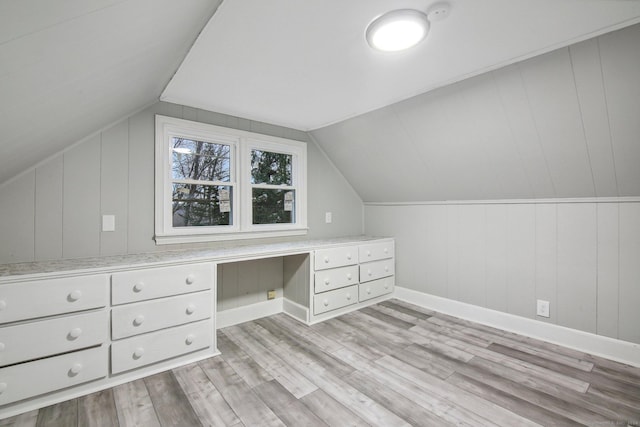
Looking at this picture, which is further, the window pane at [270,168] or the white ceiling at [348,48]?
the window pane at [270,168]

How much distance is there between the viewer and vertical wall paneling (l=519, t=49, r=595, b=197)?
1835 mm

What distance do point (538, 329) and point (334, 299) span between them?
1.81 m

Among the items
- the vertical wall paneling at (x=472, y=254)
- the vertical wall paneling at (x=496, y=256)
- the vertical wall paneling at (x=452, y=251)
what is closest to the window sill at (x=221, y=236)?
the vertical wall paneling at (x=452, y=251)

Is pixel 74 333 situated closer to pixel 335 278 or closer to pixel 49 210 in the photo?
pixel 49 210

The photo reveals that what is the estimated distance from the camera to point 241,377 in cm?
204

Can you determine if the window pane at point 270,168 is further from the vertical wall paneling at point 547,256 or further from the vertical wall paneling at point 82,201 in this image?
the vertical wall paneling at point 547,256

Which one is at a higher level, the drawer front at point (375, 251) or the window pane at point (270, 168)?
the window pane at point (270, 168)

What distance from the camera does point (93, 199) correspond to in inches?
88.1

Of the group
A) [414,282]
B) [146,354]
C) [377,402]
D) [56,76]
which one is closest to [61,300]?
[146,354]

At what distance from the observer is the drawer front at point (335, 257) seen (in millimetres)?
2947

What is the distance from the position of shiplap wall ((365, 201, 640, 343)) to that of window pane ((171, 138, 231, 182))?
2141 millimetres

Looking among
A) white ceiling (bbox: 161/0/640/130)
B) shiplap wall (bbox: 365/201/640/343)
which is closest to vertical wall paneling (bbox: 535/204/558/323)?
shiplap wall (bbox: 365/201/640/343)

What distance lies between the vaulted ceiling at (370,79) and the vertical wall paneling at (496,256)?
198 mm

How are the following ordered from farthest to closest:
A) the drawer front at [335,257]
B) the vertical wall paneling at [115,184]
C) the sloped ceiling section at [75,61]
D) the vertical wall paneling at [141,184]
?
the drawer front at [335,257], the vertical wall paneling at [141,184], the vertical wall paneling at [115,184], the sloped ceiling section at [75,61]
